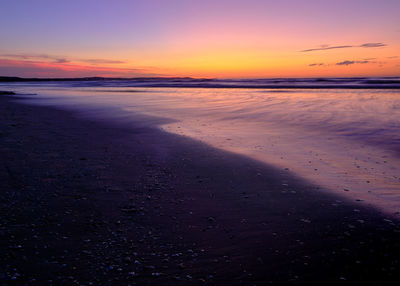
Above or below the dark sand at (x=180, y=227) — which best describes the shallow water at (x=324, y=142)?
above

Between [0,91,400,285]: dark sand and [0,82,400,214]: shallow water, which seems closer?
[0,91,400,285]: dark sand

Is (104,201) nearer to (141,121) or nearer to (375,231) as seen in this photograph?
(375,231)

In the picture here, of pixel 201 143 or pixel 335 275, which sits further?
pixel 201 143

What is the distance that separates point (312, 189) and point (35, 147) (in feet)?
24.5

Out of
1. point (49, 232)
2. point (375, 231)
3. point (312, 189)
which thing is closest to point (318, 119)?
point (312, 189)

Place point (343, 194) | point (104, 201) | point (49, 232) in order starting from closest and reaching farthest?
point (49, 232), point (104, 201), point (343, 194)

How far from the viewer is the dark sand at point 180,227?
3385 millimetres

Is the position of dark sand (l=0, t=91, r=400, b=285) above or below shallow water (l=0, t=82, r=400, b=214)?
below

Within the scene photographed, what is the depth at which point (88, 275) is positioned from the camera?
330 centimetres

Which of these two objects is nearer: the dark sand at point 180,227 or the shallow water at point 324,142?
the dark sand at point 180,227

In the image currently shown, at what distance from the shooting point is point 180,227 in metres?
4.42

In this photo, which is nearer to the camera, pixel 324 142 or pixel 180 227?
pixel 180 227

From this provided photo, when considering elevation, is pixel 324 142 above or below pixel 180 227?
above

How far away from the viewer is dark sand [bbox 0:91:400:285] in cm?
338
